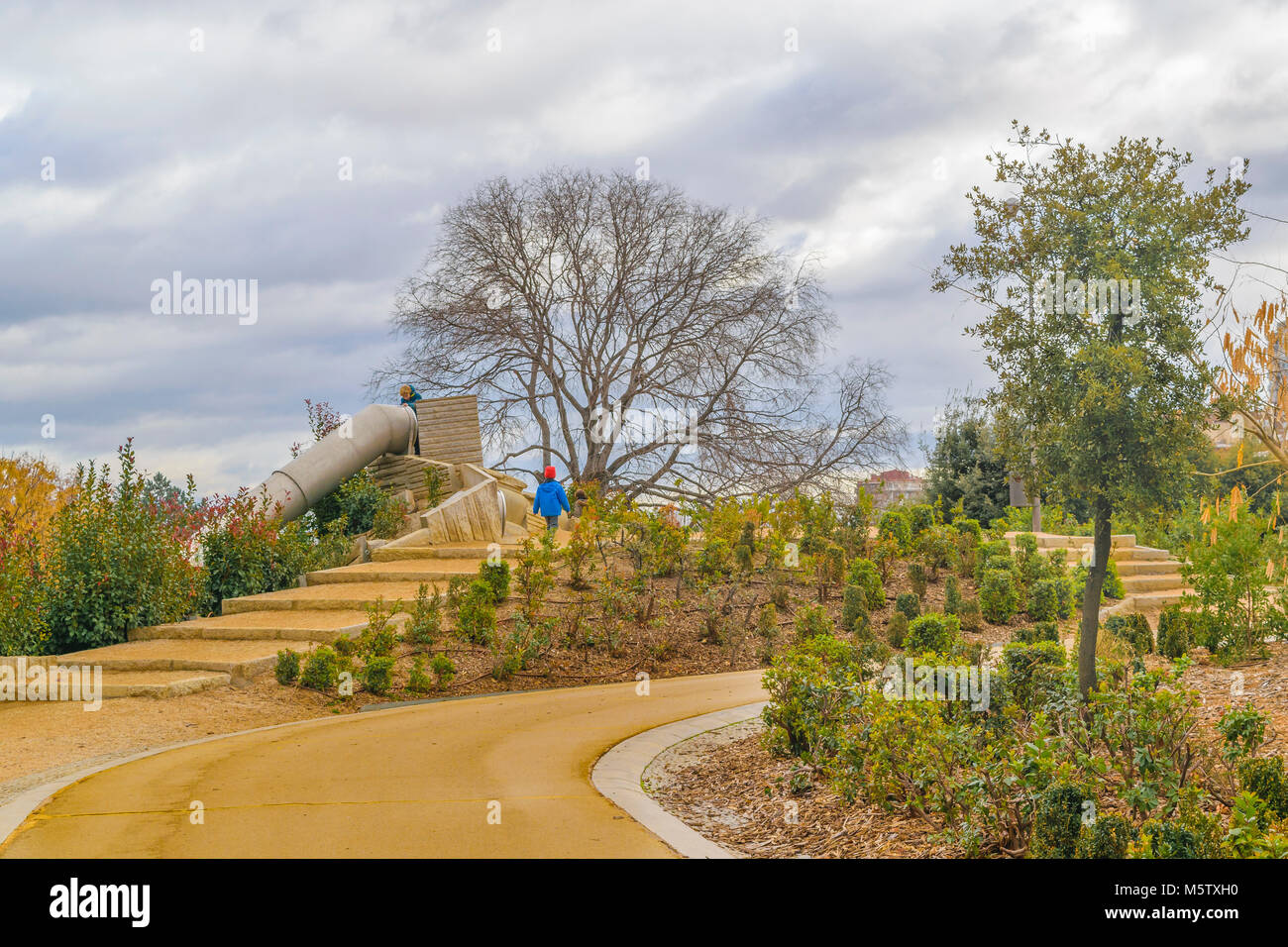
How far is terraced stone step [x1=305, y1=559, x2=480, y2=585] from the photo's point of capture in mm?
14016

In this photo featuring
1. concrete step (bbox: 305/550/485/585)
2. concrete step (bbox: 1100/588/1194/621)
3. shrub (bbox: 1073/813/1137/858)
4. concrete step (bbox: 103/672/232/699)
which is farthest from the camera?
concrete step (bbox: 1100/588/1194/621)

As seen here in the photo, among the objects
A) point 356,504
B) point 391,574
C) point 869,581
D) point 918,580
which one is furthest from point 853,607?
point 356,504

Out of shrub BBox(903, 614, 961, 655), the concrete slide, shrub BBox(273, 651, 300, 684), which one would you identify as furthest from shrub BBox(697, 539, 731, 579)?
the concrete slide

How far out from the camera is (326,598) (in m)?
13.0

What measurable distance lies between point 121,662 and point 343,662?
8.76ft

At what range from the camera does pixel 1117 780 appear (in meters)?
5.42

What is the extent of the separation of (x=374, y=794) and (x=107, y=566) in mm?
7592

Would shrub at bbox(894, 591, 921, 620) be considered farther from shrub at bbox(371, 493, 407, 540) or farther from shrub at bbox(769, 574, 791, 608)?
shrub at bbox(371, 493, 407, 540)

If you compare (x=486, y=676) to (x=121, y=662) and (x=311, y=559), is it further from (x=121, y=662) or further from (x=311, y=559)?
(x=311, y=559)

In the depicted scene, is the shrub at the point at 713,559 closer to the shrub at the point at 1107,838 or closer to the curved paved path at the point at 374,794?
the curved paved path at the point at 374,794

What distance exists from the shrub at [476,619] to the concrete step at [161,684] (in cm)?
265

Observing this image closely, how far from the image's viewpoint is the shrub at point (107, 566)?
453 inches

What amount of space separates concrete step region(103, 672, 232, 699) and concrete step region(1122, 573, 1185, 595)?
14.7 m
